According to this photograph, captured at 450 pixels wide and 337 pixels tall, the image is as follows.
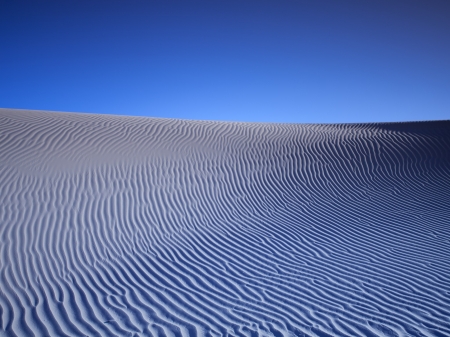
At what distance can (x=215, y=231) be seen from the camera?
7.16 metres

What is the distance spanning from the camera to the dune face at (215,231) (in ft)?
13.0

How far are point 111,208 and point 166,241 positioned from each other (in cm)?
191

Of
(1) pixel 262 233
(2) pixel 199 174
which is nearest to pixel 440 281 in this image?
(1) pixel 262 233

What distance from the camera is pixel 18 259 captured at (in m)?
5.29

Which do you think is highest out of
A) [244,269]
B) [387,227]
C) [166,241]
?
[387,227]

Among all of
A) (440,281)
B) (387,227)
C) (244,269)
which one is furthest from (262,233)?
(440,281)

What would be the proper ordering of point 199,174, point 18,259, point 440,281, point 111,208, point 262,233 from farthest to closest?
1. point 199,174
2. point 111,208
3. point 262,233
4. point 18,259
5. point 440,281

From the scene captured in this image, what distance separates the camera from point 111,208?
7.60 m

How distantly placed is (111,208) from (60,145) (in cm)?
391

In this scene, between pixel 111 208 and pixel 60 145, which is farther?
pixel 60 145

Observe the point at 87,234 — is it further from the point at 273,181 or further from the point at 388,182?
the point at 388,182

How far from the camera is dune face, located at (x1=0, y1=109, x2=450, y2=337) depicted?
13.0ft

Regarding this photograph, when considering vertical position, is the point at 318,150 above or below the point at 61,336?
above

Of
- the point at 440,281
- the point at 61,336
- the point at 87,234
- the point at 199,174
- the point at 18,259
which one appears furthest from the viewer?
the point at 199,174
